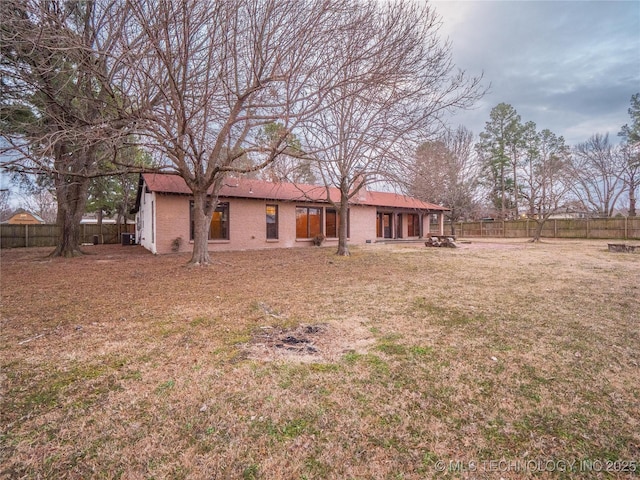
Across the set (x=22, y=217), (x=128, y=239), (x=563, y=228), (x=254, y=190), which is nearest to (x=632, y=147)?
(x=563, y=228)

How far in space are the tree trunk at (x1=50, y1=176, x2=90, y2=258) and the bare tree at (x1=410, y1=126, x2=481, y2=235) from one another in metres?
12.5

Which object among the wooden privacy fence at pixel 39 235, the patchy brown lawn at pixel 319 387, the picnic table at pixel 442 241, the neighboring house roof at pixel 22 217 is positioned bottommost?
the patchy brown lawn at pixel 319 387

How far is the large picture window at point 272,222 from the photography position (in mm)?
16062

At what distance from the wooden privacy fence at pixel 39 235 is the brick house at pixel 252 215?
2857 mm

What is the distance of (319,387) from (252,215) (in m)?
13.5

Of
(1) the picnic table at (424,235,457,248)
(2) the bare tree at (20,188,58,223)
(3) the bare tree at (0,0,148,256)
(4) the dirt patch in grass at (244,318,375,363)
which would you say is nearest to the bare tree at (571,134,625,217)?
(1) the picnic table at (424,235,457,248)

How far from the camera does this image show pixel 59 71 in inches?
179

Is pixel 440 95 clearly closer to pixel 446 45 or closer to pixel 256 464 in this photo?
pixel 446 45

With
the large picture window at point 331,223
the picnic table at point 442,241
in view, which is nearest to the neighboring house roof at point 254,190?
the large picture window at point 331,223

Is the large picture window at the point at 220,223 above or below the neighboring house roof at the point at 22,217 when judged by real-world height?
below

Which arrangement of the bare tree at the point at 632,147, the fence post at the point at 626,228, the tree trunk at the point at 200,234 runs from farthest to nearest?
1. the bare tree at the point at 632,147
2. the fence post at the point at 626,228
3. the tree trunk at the point at 200,234

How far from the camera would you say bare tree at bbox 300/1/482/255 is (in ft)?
18.0

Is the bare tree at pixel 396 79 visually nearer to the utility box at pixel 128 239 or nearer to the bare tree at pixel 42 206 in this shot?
the utility box at pixel 128 239

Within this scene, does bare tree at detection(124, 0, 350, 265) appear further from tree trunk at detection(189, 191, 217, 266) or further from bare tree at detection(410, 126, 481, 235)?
bare tree at detection(410, 126, 481, 235)
